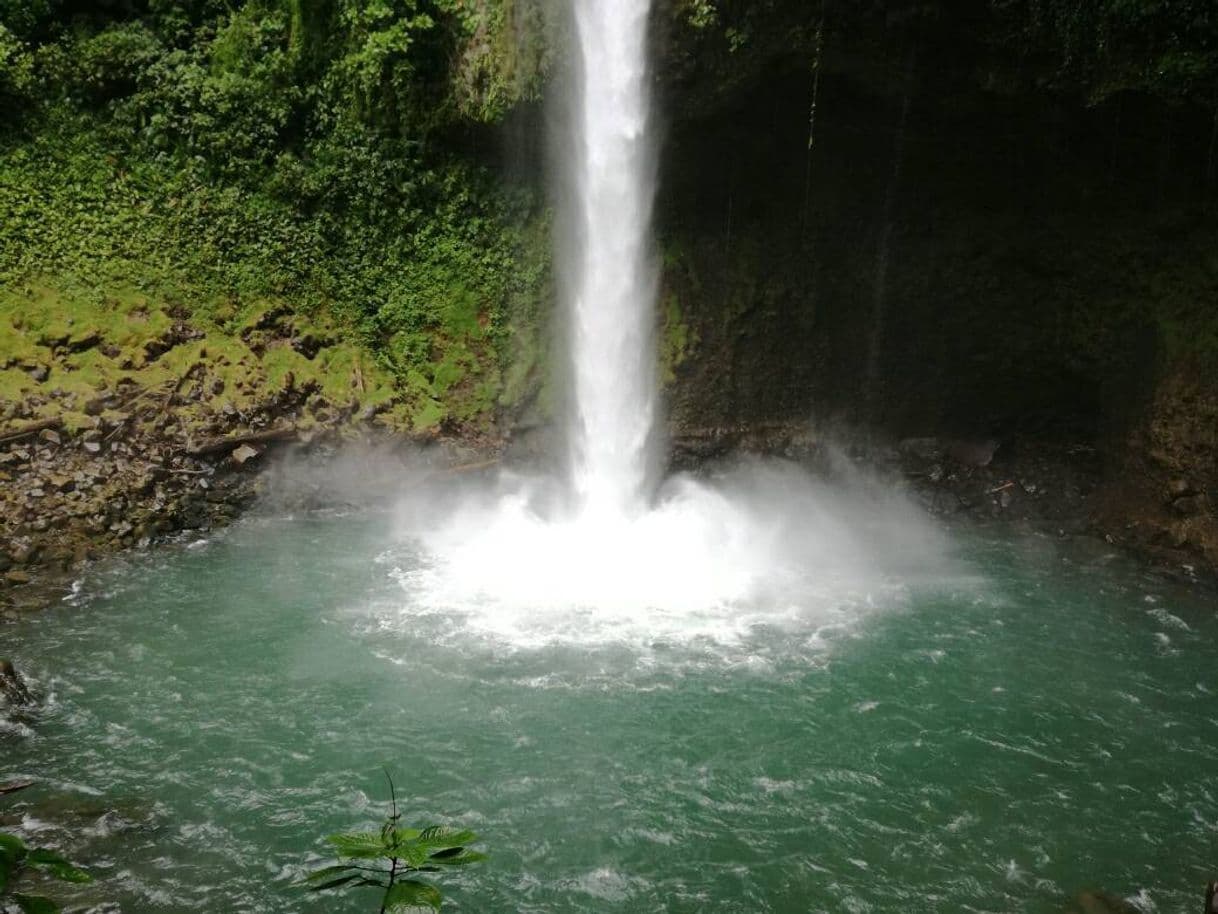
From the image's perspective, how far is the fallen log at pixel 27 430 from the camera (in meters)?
12.7

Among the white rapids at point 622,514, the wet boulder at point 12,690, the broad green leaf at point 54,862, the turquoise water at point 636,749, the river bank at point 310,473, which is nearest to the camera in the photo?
the broad green leaf at point 54,862

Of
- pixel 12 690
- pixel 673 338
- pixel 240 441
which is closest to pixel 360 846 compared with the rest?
pixel 12 690

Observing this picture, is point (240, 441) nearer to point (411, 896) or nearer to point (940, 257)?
point (940, 257)

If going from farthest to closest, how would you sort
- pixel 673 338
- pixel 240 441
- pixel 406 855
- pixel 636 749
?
pixel 673 338 < pixel 240 441 < pixel 636 749 < pixel 406 855

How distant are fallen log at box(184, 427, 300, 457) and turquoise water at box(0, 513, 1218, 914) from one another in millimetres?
2530

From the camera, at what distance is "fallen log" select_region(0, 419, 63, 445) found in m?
12.7

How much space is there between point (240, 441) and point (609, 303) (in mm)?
6383

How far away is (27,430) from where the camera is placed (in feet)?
42.3

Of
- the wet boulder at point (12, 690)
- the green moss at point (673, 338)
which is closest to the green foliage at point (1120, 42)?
the green moss at point (673, 338)

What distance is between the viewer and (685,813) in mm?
7293

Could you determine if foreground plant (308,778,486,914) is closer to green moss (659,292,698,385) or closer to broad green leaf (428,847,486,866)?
broad green leaf (428,847,486,866)

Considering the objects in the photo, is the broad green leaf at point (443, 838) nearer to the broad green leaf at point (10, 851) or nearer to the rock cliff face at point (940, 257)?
the broad green leaf at point (10, 851)

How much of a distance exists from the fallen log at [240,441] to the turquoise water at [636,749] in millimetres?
2530

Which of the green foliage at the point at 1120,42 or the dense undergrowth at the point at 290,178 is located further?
the dense undergrowth at the point at 290,178
